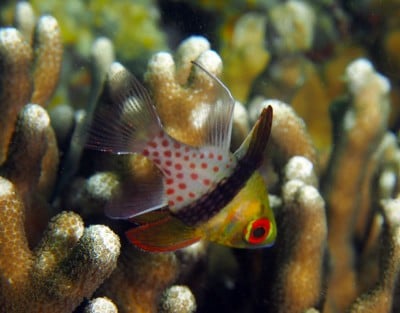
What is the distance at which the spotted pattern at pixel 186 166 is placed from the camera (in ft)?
6.36

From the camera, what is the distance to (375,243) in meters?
3.33

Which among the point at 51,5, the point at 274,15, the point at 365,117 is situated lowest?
the point at 365,117

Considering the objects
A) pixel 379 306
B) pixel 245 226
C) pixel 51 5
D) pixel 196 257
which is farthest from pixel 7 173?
pixel 51 5

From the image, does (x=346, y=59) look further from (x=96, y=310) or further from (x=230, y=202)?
(x=96, y=310)

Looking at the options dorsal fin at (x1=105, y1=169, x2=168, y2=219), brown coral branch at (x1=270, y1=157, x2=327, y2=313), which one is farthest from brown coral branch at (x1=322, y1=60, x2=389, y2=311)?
dorsal fin at (x1=105, y1=169, x2=168, y2=219)

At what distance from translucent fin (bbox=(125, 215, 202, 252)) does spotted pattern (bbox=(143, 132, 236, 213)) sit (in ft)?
0.23

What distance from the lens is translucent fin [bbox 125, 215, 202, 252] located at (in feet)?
6.28

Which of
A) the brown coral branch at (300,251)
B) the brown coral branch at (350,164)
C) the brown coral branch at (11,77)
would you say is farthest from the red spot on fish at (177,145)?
the brown coral branch at (350,164)

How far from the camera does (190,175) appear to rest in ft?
6.43

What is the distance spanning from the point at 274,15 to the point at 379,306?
3.52 m

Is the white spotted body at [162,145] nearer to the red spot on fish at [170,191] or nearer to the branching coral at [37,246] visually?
the red spot on fish at [170,191]

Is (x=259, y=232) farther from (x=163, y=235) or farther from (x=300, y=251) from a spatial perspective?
(x=300, y=251)

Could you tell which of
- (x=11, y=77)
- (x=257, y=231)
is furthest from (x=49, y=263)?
(x=11, y=77)

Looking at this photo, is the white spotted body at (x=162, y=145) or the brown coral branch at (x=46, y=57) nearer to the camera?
the white spotted body at (x=162, y=145)
